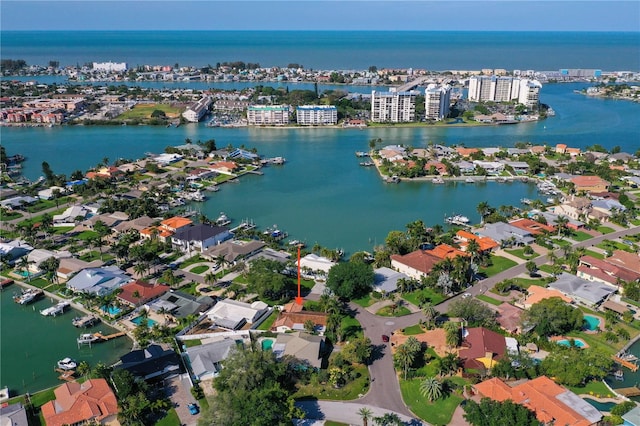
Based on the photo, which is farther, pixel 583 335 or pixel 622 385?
pixel 583 335

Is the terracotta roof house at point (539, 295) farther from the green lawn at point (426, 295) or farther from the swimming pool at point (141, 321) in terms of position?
the swimming pool at point (141, 321)

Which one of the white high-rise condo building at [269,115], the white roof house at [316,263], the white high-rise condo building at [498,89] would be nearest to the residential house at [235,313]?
the white roof house at [316,263]

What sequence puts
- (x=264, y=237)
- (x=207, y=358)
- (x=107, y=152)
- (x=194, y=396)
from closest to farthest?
(x=194, y=396) < (x=207, y=358) < (x=264, y=237) < (x=107, y=152)

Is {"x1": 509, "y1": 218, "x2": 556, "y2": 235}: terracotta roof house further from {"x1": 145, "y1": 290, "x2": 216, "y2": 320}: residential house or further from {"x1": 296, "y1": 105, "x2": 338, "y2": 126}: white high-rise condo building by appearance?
{"x1": 296, "y1": 105, "x2": 338, "y2": 126}: white high-rise condo building

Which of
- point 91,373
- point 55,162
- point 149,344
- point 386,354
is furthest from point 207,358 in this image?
point 55,162

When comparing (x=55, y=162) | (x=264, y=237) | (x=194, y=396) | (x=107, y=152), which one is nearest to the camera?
(x=194, y=396)

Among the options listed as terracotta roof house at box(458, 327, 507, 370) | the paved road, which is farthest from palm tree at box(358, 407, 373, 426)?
terracotta roof house at box(458, 327, 507, 370)

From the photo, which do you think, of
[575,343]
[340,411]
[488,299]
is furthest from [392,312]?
[575,343]

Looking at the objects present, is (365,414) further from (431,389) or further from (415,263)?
(415,263)

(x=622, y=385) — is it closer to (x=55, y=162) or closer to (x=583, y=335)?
(x=583, y=335)
